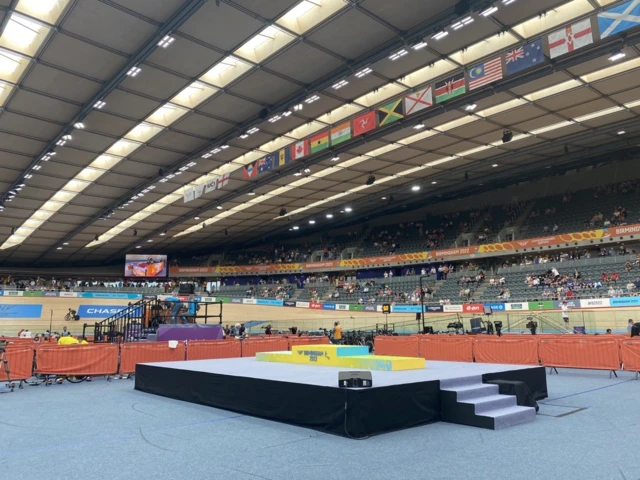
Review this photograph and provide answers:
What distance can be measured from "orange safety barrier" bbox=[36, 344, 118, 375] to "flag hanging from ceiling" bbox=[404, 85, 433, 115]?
Result: 11806 mm

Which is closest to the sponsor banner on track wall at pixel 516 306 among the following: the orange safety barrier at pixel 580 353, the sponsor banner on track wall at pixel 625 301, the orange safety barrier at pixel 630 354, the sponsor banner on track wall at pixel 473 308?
the sponsor banner on track wall at pixel 473 308

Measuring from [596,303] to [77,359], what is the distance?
2516 cm

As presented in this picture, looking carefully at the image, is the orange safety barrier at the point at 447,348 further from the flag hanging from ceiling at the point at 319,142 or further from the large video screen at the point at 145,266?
the large video screen at the point at 145,266

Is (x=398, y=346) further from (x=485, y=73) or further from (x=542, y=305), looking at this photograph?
(x=542, y=305)

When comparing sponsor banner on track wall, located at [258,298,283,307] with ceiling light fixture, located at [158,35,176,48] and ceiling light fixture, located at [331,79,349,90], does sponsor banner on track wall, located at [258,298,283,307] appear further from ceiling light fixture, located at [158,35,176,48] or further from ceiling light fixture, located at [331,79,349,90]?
ceiling light fixture, located at [158,35,176,48]

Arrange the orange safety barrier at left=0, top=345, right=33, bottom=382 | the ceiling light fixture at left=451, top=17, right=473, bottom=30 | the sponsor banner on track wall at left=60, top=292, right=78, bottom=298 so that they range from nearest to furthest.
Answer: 1. the orange safety barrier at left=0, top=345, right=33, bottom=382
2. the ceiling light fixture at left=451, top=17, right=473, bottom=30
3. the sponsor banner on track wall at left=60, top=292, right=78, bottom=298

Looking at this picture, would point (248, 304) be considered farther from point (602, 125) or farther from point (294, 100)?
point (602, 125)

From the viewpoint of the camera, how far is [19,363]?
1204 cm

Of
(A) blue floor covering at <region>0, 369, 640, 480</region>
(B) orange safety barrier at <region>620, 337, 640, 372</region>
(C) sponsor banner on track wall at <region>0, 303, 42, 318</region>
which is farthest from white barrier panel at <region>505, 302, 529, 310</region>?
(C) sponsor banner on track wall at <region>0, 303, 42, 318</region>

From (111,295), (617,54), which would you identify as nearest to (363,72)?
(617,54)

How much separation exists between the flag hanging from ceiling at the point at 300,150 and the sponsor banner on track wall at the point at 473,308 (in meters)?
17.3

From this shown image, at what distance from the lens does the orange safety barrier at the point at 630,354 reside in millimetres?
12239

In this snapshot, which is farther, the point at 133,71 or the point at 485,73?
the point at 133,71

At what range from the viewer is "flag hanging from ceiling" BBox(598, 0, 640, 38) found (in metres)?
10.1
